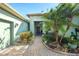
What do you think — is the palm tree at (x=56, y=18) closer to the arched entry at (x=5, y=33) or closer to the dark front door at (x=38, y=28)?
the dark front door at (x=38, y=28)

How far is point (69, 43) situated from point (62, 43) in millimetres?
212

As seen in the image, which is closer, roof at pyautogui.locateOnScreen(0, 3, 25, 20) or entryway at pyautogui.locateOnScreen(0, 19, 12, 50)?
roof at pyautogui.locateOnScreen(0, 3, 25, 20)

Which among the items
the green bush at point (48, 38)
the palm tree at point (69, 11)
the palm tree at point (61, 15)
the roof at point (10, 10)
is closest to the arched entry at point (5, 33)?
the roof at point (10, 10)

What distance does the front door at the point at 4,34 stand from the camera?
175 inches

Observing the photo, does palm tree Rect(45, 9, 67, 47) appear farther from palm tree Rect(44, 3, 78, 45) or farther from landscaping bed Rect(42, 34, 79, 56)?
landscaping bed Rect(42, 34, 79, 56)

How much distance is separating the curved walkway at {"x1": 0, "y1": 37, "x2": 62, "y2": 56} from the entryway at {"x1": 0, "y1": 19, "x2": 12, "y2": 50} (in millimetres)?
193


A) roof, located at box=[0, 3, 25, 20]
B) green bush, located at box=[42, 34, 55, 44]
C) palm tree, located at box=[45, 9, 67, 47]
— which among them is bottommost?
green bush, located at box=[42, 34, 55, 44]

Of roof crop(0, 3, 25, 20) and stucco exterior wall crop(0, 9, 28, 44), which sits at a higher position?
roof crop(0, 3, 25, 20)

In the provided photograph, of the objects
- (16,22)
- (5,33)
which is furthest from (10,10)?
(5,33)

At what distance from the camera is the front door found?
14.5 ft

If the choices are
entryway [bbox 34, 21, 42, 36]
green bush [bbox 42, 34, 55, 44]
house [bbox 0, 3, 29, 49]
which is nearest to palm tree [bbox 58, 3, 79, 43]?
green bush [bbox 42, 34, 55, 44]

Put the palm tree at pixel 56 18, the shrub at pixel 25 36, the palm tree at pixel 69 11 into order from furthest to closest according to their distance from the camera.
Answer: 1. the shrub at pixel 25 36
2. the palm tree at pixel 56 18
3. the palm tree at pixel 69 11

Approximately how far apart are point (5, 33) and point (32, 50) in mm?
952

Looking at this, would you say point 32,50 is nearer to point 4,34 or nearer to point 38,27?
point 38,27
